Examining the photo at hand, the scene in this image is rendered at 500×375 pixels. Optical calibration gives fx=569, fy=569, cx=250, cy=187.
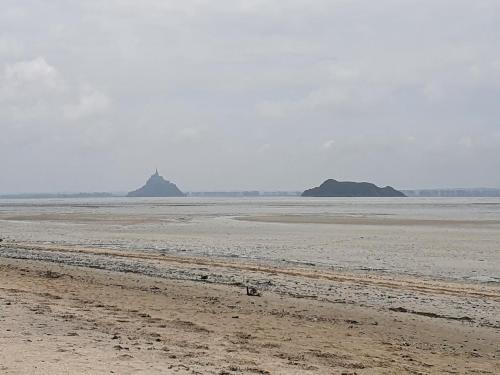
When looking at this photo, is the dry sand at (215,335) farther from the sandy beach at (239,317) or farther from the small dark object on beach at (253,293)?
the small dark object on beach at (253,293)

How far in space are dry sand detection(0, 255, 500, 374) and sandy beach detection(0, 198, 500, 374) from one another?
2 cm

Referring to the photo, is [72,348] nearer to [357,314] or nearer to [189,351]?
[189,351]

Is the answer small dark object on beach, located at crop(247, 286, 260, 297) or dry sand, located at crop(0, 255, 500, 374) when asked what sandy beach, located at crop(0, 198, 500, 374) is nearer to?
dry sand, located at crop(0, 255, 500, 374)

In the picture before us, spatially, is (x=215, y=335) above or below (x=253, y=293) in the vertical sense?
above

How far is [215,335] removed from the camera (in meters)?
9.56

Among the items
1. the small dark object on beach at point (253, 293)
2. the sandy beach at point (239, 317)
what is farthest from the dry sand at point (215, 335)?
the small dark object on beach at point (253, 293)

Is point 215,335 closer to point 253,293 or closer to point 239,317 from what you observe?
point 239,317

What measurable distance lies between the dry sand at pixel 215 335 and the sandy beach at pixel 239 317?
0.08 ft

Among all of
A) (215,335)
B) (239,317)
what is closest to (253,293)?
(239,317)

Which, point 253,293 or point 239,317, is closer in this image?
point 239,317

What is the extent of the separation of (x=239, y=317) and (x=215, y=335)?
191 centimetres

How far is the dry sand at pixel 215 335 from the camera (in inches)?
299

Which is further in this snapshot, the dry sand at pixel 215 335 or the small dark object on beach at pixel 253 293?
the small dark object on beach at pixel 253 293

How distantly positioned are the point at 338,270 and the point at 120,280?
8.12 m
